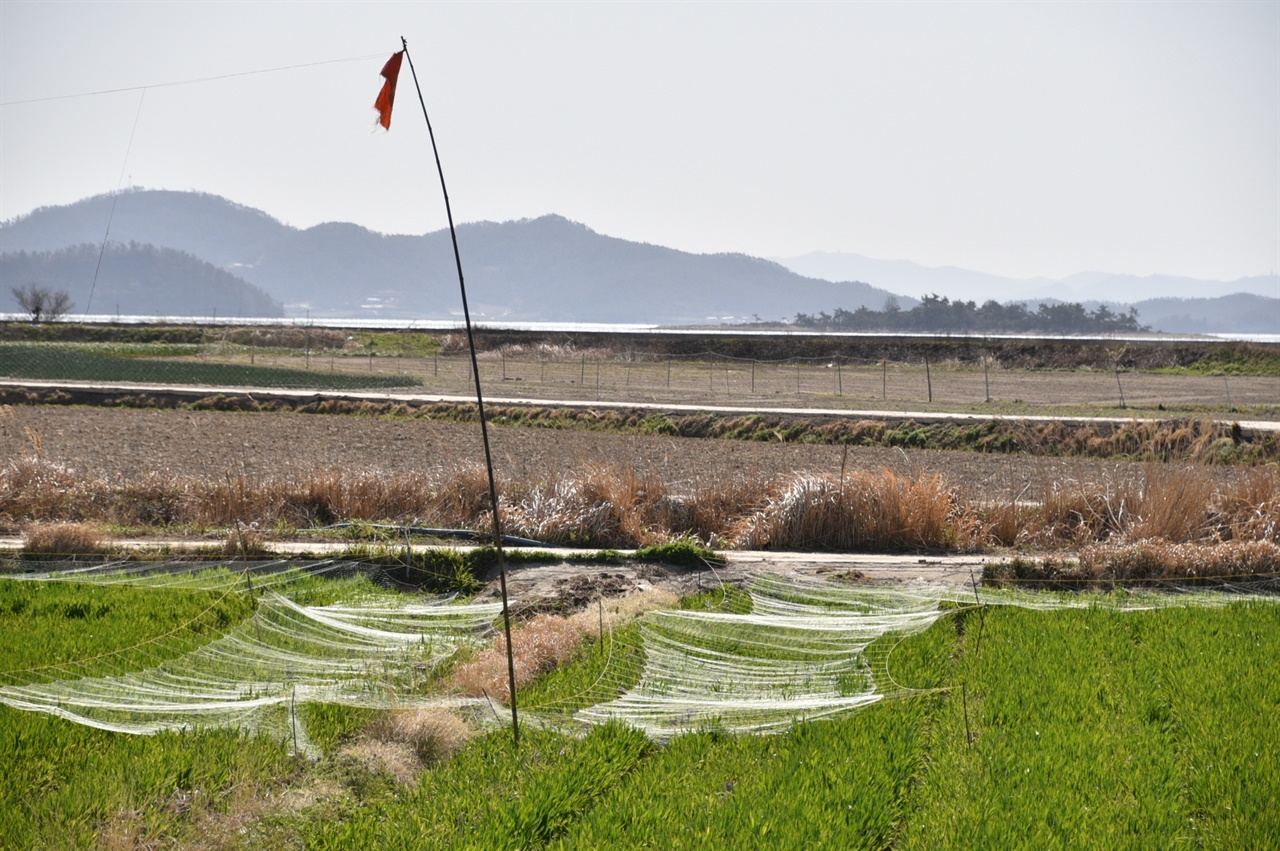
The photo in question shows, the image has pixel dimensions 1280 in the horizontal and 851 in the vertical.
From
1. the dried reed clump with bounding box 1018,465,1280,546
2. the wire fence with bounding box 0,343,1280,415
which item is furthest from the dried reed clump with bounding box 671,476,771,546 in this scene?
the wire fence with bounding box 0,343,1280,415

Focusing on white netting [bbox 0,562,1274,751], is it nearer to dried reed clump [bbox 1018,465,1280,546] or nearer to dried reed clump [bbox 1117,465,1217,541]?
dried reed clump [bbox 1117,465,1217,541]

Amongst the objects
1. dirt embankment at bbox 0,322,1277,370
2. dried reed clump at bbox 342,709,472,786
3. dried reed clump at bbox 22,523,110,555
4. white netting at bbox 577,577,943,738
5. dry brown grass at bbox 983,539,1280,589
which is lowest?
dry brown grass at bbox 983,539,1280,589

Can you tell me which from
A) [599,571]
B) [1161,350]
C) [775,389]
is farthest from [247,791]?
[1161,350]

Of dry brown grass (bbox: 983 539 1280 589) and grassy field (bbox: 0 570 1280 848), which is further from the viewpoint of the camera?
dry brown grass (bbox: 983 539 1280 589)

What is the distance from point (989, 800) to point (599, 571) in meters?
6.89

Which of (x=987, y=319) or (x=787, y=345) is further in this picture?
(x=987, y=319)

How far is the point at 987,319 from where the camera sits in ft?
496

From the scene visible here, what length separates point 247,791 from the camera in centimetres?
541

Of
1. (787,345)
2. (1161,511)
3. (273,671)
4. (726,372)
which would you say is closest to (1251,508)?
(1161,511)

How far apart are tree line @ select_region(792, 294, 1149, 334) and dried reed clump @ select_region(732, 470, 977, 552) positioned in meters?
129

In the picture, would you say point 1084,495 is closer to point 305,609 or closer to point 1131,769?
point 1131,769

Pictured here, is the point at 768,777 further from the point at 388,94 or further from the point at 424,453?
the point at 424,453

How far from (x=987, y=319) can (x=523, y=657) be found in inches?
6061

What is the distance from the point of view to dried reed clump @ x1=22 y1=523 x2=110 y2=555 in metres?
12.3
